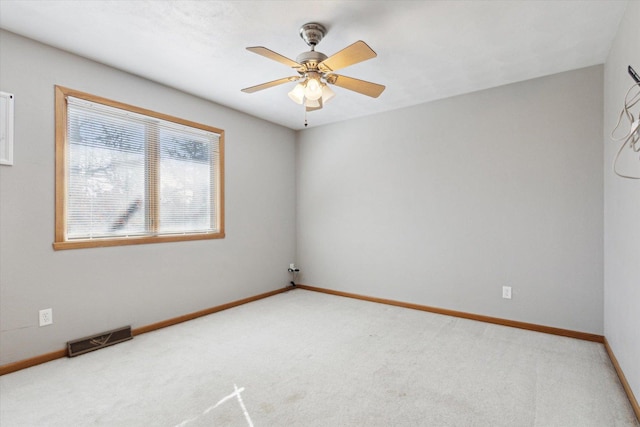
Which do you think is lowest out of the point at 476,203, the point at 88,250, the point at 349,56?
the point at 88,250

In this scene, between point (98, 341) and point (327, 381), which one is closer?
point (327, 381)

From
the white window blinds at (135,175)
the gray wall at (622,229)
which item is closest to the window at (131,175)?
the white window blinds at (135,175)

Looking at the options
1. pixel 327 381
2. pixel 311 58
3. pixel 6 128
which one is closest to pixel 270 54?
pixel 311 58

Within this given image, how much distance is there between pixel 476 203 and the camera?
3.43 metres

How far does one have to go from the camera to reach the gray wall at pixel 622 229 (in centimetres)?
184

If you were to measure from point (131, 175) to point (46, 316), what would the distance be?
53.1 inches

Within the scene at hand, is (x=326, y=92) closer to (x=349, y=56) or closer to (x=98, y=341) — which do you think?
(x=349, y=56)

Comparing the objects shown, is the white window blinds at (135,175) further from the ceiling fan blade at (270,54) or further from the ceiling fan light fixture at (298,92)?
the ceiling fan blade at (270,54)

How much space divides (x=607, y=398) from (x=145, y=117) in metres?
4.28

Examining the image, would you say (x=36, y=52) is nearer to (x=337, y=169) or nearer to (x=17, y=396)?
(x=17, y=396)

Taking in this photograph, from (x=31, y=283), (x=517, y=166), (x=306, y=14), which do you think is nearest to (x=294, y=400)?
(x=31, y=283)

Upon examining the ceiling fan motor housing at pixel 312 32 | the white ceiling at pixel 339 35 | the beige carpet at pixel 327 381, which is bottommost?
the beige carpet at pixel 327 381

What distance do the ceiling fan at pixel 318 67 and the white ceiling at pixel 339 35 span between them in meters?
0.11

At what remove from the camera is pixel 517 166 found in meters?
3.19
